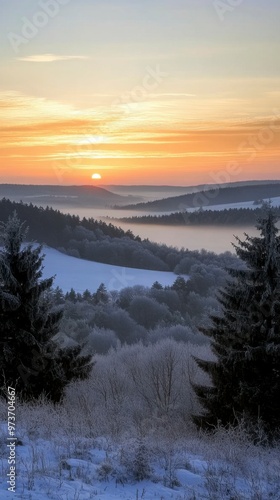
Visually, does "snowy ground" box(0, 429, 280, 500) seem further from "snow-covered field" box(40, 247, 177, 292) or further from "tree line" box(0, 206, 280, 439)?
"snow-covered field" box(40, 247, 177, 292)

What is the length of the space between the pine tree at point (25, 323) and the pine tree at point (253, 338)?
6.29 metres

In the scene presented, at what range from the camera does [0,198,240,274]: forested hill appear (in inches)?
5187

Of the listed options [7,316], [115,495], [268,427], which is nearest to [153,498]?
[115,495]

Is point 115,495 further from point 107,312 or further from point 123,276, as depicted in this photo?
point 123,276

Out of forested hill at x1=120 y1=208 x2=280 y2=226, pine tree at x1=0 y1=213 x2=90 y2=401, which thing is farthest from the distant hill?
pine tree at x1=0 y1=213 x2=90 y2=401

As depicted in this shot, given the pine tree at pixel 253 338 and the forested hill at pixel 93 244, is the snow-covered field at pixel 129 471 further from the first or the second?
the forested hill at pixel 93 244

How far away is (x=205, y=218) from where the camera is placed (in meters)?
175

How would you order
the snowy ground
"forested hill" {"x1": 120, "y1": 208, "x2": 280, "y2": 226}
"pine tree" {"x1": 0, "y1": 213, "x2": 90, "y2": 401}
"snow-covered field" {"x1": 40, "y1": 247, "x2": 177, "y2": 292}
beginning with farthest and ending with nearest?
"forested hill" {"x1": 120, "y1": 208, "x2": 280, "y2": 226}
"snow-covered field" {"x1": 40, "y1": 247, "x2": 177, "y2": 292}
"pine tree" {"x1": 0, "y1": 213, "x2": 90, "y2": 401}
the snowy ground

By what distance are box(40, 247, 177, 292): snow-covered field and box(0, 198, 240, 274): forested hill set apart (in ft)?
9.15

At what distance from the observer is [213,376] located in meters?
20.3

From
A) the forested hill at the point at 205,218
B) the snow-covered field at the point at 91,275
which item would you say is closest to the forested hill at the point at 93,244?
the snow-covered field at the point at 91,275

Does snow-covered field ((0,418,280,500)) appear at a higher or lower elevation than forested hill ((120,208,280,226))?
lower

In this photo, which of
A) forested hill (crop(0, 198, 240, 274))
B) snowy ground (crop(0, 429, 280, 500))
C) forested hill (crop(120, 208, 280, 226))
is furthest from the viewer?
forested hill (crop(120, 208, 280, 226))

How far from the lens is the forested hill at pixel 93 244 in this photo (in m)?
132
